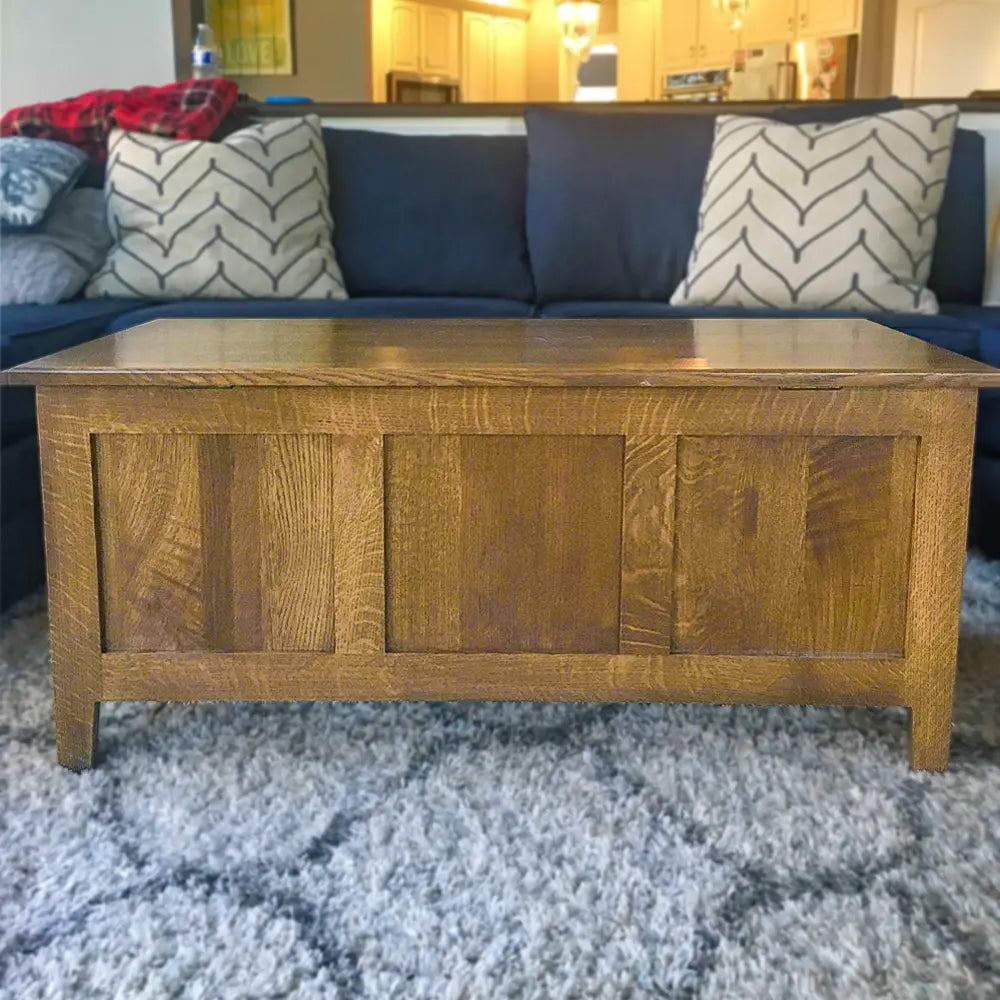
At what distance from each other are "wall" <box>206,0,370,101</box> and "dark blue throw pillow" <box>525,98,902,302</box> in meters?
3.09

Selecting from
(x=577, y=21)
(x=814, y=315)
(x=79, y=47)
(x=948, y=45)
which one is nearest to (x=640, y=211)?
(x=814, y=315)

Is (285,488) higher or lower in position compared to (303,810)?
higher

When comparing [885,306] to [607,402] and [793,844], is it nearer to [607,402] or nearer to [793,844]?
[607,402]

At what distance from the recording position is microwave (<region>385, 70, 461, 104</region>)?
7004 millimetres

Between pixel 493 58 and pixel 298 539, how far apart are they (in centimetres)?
739

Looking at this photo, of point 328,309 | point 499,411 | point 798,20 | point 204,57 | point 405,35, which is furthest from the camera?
point 405,35

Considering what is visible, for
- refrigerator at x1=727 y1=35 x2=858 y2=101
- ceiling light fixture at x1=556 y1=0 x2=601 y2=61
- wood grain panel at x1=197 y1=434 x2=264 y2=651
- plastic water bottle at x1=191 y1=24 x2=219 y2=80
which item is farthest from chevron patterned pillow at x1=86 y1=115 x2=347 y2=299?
ceiling light fixture at x1=556 y1=0 x2=601 y2=61

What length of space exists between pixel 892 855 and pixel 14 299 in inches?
71.8

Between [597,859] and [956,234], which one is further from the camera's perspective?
[956,234]

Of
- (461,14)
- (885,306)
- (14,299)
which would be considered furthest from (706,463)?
(461,14)

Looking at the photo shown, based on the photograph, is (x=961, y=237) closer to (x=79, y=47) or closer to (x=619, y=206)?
(x=619, y=206)

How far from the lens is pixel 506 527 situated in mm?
1210

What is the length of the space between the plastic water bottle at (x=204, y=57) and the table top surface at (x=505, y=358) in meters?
1.78

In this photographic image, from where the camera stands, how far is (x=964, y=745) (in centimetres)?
129
